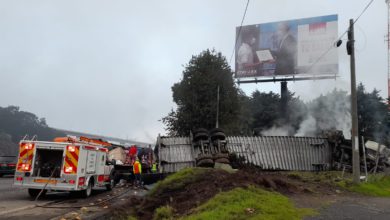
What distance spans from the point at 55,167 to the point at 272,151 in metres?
12.0

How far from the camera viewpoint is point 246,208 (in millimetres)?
8102

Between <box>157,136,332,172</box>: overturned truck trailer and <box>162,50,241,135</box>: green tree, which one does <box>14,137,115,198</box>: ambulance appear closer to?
<box>157,136,332,172</box>: overturned truck trailer

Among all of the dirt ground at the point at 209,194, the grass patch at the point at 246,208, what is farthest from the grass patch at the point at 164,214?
the grass patch at the point at 246,208

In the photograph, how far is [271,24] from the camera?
39156mm

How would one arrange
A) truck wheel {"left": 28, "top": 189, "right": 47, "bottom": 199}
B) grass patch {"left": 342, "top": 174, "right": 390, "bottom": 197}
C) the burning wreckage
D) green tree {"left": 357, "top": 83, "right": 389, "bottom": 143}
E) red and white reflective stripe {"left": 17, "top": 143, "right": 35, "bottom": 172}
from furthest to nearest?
green tree {"left": 357, "top": 83, "right": 389, "bottom": 143} < the burning wreckage < truck wheel {"left": 28, "top": 189, "right": 47, "bottom": 199} < red and white reflective stripe {"left": 17, "top": 143, "right": 35, "bottom": 172} < grass patch {"left": 342, "top": 174, "right": 390, "bottom": 197}

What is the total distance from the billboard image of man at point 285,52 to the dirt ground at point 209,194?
26.2m

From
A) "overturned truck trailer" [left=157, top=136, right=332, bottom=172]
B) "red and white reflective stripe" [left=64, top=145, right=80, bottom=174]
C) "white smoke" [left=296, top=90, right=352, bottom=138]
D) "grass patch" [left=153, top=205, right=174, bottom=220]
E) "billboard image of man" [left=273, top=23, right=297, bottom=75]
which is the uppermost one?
"billboard image of man" [left=273, top=23, right=297, bottom=75]

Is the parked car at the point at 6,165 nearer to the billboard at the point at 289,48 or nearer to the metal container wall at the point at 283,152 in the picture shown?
the metal container wall at the point at 283,152

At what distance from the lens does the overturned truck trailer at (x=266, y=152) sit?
69.8ft

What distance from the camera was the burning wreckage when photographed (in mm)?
21094

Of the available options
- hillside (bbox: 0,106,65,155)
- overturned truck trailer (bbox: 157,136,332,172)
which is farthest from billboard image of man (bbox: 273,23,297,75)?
hillside (bbox: 0,106,65,155)

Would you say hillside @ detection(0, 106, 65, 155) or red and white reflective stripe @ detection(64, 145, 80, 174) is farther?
hillside @ detection(0, 106, 65, 155)

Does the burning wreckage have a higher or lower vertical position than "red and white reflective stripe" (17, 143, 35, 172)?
higher

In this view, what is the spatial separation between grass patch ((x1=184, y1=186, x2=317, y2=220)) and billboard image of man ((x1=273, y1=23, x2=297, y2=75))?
2957 centimetres
